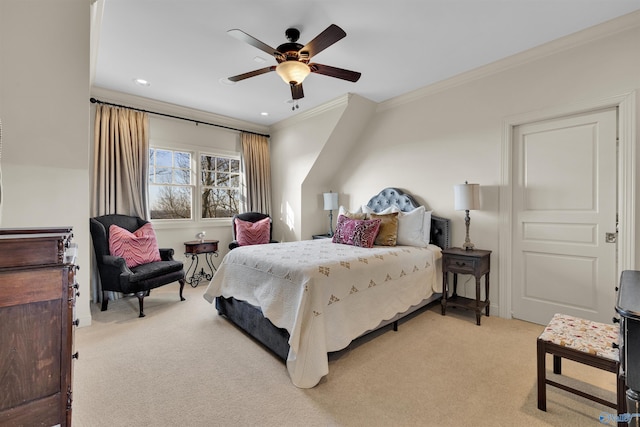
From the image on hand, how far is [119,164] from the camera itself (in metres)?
3.90

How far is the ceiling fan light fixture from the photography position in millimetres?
2410

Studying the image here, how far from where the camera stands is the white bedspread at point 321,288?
200cm

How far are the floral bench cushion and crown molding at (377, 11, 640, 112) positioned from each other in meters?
2.56

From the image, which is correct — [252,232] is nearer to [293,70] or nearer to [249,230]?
[249,230]

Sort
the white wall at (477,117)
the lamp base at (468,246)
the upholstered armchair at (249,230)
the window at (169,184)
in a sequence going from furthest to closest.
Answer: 1. the upholstered armchair at (249,230)
2. the window at (169,184)
3. the lamp base at (468,246)
4. the white wall at (477,117)

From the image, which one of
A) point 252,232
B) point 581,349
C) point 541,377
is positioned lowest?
point 541,377

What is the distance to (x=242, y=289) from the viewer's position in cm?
271

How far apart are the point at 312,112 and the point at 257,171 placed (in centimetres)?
155

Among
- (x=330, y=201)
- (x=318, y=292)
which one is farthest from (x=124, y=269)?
(x=330, y=201)

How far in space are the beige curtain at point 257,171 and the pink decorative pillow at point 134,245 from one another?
5.98ft

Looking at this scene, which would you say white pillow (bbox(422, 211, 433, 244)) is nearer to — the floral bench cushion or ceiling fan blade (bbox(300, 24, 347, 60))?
the floral bench cushion

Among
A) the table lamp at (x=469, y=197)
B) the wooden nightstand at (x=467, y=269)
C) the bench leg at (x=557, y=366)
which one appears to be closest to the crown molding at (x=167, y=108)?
the table lamp at (x=469, y=197)

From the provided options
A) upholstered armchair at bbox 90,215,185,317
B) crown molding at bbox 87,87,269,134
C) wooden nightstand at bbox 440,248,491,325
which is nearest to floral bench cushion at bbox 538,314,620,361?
wooden nightstand at bbox 440,248,491,325

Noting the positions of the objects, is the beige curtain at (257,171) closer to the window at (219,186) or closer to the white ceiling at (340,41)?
the window at (219,186)
